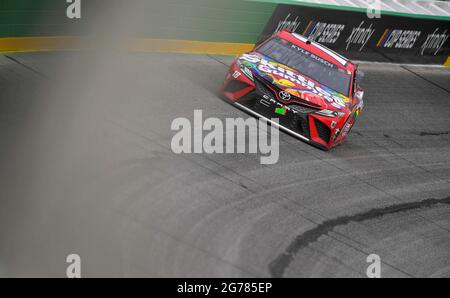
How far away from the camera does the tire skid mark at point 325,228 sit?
8539mm

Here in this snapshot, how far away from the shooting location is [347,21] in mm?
21031

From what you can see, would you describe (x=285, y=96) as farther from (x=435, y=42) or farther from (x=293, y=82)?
(x=435, y=42)

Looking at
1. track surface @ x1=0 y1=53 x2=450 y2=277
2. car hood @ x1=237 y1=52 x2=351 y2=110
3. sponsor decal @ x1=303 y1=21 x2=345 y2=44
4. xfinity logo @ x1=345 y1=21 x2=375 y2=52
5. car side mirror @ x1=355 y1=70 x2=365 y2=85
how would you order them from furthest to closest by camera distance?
xfinity logo @ x1=345 y1=21 x2=375 y2=52, sponsor decal @ x1=303 y1=21 x2=345 y2=44, car side mirror @ x1=355 y1=70 x2=365 y2=85, car hood @ x1=237 y1=52 x2=351 y2=110, track surface @ x1=0 y1=53 x2=450 y2=277

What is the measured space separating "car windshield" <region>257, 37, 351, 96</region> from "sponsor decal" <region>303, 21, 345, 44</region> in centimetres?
607

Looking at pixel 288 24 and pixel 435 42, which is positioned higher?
pixel 288 24

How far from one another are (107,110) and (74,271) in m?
4.99

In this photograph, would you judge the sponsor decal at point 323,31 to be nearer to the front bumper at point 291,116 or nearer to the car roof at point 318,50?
the car roof at point 318,50

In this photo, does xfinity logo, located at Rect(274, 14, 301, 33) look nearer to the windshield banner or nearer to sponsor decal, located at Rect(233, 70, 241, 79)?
the windshield banner

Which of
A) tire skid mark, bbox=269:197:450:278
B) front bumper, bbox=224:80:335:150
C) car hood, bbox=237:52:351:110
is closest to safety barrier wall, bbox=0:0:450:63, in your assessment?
car hood, bbox=237:52:351:110

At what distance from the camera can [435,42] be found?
24078 mm

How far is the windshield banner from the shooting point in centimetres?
1952

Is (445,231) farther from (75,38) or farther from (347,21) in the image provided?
(347,21)

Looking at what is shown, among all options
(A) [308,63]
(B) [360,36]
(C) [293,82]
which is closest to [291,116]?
(C) [293,82]

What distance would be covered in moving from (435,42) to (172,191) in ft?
53.8
